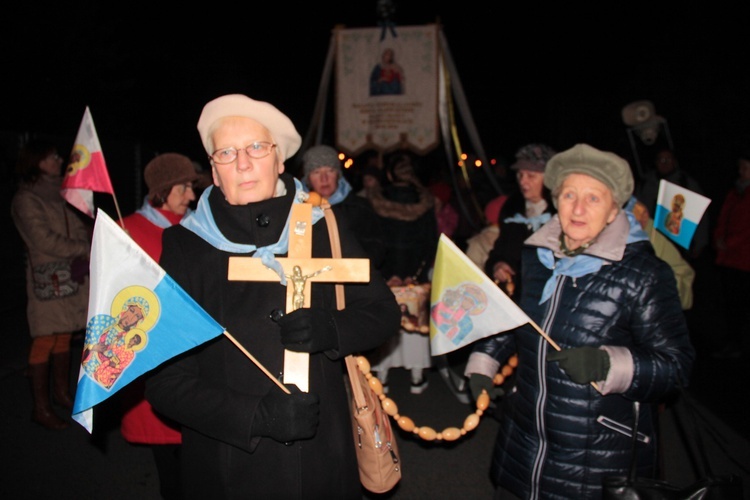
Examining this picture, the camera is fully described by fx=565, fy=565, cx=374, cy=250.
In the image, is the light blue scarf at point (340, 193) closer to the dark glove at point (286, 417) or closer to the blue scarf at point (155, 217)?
the blue scarf at point (155, 217)

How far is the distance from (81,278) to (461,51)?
18.4 meters

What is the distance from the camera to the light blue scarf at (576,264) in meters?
2.13

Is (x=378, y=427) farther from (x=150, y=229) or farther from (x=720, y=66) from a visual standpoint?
(x=720, y=66)

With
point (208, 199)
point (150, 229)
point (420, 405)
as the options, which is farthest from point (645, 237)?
point (420, 405)

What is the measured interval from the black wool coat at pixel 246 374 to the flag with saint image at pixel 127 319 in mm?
161

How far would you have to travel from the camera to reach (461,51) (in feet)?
67.3

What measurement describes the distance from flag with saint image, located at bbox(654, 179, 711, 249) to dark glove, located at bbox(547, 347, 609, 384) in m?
1.35

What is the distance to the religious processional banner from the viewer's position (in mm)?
8414

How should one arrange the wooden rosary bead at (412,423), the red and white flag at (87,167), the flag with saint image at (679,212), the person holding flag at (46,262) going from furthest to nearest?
1. the person holding flag at (46,262)
2. the red and white flag at (87,167)
3. the flag with saint image at (679,212)
4. the wooden rosary bead at (412,423)

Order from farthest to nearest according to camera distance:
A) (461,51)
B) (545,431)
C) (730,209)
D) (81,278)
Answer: (461,51)
(730,209)
(81,278)
(545,431)

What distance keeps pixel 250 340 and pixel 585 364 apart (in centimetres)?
114

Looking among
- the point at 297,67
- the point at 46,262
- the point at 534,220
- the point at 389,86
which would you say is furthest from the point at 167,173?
the point at 297,67

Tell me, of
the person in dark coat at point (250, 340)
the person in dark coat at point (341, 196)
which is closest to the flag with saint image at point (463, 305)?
the person in dark coat at point (250, 340)

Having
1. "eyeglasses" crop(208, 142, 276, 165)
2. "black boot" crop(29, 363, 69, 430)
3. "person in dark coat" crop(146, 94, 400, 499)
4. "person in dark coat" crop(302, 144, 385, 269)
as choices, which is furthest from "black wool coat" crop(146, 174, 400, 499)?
"black boot" crop(29, 363, 69, 430)
